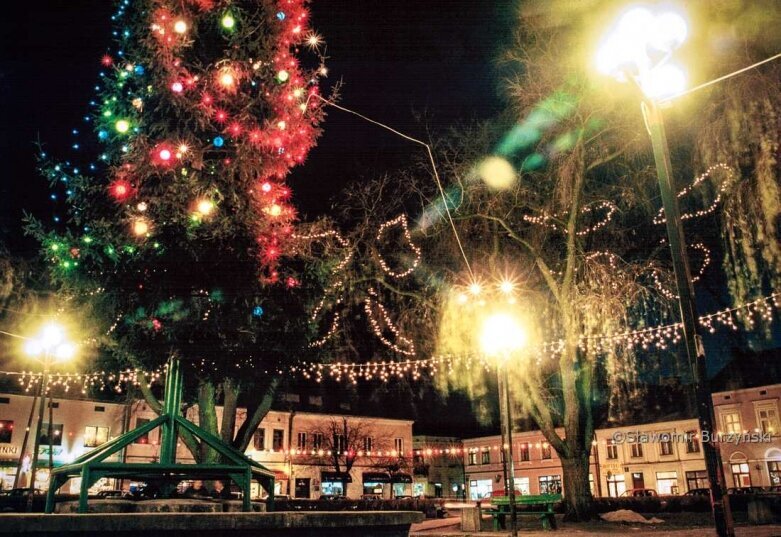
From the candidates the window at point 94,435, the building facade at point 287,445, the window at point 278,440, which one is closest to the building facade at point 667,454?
the building facade at point 287,445

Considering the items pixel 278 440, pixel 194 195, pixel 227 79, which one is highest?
pixel 227 79

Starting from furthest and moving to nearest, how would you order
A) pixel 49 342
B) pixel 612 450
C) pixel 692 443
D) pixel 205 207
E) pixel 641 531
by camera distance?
1. pixel 612 450
2. pixel 692 443
3. pixel 49 342
4. pixel 641 531
5. pixel 205 207

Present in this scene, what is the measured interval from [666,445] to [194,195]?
1895 inches

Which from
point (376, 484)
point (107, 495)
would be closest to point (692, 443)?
point (376, 484)

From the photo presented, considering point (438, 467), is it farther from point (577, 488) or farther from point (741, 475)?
point (577, 488)

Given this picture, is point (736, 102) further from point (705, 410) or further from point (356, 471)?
point (356, 471)

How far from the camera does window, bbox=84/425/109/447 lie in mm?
39812

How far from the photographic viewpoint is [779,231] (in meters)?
12.6

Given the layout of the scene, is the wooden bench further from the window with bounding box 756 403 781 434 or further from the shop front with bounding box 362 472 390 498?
the shop front with bounding box 362 472 390 498

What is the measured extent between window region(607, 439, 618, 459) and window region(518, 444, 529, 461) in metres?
7.82

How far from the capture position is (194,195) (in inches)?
236

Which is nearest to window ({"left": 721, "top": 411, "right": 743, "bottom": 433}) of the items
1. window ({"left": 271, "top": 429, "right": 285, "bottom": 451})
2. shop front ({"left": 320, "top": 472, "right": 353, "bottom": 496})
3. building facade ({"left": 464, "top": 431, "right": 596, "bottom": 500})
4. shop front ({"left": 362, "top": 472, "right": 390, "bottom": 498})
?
building facade ({"left": 464, "top": 431, "right": 596, "bottom": 500})

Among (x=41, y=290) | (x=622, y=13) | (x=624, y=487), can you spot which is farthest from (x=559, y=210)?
(x=624, y=487)

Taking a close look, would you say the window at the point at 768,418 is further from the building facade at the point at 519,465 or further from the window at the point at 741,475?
the building facade at the point at 519,465
